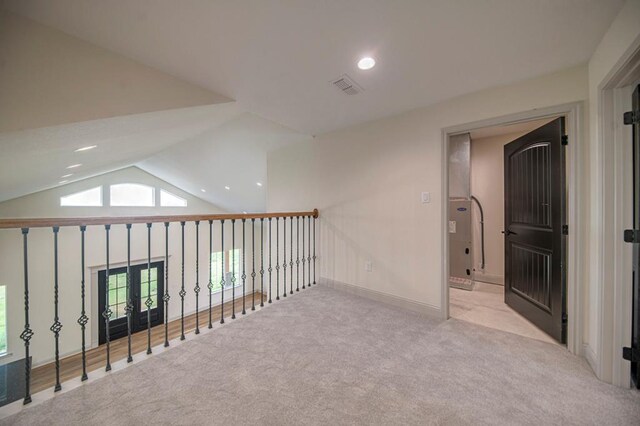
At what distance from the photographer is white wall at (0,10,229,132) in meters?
1.28

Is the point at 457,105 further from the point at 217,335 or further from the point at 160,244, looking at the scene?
the point at 160,244

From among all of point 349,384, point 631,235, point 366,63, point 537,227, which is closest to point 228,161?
point 366,63

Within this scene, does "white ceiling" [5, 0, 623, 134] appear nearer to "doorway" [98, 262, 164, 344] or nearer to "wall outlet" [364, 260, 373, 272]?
"wall outlet" [364, 260, 373, 272]

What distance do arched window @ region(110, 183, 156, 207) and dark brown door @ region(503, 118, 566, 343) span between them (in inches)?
324

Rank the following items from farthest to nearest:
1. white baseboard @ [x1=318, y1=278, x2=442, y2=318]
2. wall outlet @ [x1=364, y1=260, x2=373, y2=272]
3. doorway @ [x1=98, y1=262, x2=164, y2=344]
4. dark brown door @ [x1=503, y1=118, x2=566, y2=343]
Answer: doorway @ [x1=98, y1=262, x2=164, y2=344], wall outlet @ [x1=364, y1=260, x2=373, y2=272], white baseboard @ [x1=318, y1=278, x2=442, y2=318], dark brown door @ [x1=503, y1=118, x2=566, y2=343]

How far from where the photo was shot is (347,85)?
2182 millimetres

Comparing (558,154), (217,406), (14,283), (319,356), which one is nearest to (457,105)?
(558,154)

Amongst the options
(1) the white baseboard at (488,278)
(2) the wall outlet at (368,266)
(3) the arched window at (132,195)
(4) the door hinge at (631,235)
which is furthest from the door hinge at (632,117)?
(3) the arched window at (132,195)

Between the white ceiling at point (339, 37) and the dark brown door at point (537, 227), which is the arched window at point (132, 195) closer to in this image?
the white ceiling at point (339, 37)

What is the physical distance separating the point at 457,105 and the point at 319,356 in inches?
102

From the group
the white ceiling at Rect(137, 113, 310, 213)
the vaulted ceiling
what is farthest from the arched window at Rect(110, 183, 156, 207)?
the vaulted ceiling

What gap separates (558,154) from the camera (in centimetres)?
206

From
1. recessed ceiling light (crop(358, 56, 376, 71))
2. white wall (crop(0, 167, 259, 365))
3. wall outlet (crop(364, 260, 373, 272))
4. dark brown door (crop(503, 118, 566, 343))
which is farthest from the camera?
white wall (crop(0, 167, 259, 365))

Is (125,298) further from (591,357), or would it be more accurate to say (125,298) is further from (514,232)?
(591,357)
